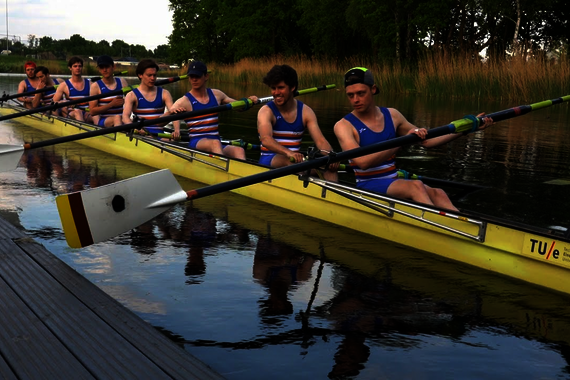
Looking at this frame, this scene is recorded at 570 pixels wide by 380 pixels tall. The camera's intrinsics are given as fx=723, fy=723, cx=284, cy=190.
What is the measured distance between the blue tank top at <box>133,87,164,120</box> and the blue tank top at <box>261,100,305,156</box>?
3.96 meters

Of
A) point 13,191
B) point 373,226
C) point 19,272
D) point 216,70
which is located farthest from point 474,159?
point 216,70

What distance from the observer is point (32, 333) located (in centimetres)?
436

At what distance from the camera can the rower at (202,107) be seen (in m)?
10.3

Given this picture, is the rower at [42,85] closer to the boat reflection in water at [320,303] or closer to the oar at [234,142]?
the oar at [234,142]

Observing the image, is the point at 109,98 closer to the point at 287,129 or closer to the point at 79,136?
the point at 79,136

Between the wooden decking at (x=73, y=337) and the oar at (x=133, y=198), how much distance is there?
1.58 ft

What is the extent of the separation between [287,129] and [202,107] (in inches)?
90.5

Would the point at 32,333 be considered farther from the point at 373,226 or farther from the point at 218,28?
the point at 218,28

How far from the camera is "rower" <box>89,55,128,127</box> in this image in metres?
13.8

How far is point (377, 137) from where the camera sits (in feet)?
23.2

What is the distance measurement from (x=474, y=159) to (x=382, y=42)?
2856 cm

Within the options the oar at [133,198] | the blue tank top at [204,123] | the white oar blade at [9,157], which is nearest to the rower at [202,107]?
the blue tank top at [204,123]

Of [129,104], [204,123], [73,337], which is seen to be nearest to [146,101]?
[129,104]

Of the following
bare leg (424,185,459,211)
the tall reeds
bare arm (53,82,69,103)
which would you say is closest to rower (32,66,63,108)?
bare arm (53,82,69,103)
